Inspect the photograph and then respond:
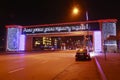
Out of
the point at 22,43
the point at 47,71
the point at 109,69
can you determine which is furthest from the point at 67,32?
the point at 109,69

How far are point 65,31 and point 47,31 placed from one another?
5.27m

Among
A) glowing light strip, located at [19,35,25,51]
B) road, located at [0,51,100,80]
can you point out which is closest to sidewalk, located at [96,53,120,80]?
road, located at [0,51,100,80]

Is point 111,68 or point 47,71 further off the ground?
point 111,68

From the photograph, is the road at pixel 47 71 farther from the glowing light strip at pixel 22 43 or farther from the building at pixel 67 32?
the glowing light strip at pixel 22 43

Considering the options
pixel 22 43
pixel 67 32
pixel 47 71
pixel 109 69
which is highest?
pixel 67 32

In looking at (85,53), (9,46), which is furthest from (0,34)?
(85,53)

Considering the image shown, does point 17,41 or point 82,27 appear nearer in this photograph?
point 82,27

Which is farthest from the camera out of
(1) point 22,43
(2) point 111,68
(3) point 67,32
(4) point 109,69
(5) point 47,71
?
(1) point 22,43

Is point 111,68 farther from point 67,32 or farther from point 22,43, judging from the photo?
point 22,43

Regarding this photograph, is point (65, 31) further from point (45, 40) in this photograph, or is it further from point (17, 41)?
point (45, 40)

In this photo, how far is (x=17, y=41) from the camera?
5856cm

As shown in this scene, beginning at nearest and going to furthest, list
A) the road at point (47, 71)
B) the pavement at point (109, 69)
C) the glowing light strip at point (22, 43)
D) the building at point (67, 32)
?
the pavement at point (109, 69) < the road at point (47, 71) < the building at point (67, 32) < the glowing light strip at point (22, 43)

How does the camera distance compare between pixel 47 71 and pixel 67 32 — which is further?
pixel 67 32

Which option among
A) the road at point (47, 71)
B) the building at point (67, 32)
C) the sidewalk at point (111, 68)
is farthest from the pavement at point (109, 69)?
the building at point (67, 32)
